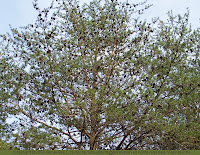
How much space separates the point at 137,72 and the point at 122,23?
4.87ft

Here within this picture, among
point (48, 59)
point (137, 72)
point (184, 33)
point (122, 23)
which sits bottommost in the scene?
point (137, 72)

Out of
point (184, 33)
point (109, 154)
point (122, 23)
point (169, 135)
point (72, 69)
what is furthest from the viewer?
point (122, 23)

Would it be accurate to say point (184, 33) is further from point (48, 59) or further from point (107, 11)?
point (48, 59)

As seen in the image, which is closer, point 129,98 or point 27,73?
point 129,98

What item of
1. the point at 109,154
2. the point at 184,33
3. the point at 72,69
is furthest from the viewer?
the point at 184,33

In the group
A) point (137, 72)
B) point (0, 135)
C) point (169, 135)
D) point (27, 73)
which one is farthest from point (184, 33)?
point (0, 135)

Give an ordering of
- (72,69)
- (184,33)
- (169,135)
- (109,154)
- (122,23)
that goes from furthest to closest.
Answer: (122,23)
(184,33)
(72,69)
(169,135)
(109,154)

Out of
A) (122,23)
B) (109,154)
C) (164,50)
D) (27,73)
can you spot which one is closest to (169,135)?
(109,154)

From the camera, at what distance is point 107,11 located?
740 cm

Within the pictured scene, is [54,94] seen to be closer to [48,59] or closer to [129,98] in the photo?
[48,59]

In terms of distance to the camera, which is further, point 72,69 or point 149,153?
point 72,69

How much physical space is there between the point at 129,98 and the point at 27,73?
2.66 metres

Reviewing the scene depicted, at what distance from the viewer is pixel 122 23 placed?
7.17 metres

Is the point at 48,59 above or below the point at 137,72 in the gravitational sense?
above
